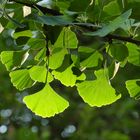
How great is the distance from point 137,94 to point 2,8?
0.19m

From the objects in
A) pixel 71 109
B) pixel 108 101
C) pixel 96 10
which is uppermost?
pixel 96 10

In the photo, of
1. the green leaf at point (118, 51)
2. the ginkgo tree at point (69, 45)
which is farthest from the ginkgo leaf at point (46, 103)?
the green leaf at point (118, 51)

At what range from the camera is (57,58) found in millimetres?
528

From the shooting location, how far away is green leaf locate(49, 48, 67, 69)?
0.52 metres

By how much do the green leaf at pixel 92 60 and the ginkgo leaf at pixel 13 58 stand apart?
0.23 feet

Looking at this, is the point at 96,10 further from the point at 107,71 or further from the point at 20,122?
the point at 20,122

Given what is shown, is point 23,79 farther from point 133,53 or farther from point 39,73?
point 133,53

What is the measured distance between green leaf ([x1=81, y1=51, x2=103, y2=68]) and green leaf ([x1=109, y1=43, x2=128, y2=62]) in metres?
0.02

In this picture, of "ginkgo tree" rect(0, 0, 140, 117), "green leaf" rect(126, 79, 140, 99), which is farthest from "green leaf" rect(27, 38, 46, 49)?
"green leaf" rect(126, 79, 140, 99)

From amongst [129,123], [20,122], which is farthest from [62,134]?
[129,123]

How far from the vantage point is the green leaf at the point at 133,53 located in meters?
0.52

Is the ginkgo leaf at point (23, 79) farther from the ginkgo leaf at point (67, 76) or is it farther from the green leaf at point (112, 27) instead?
the green leaf at point (112, 27)

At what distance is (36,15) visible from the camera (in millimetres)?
447

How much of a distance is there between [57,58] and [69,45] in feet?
0.07
